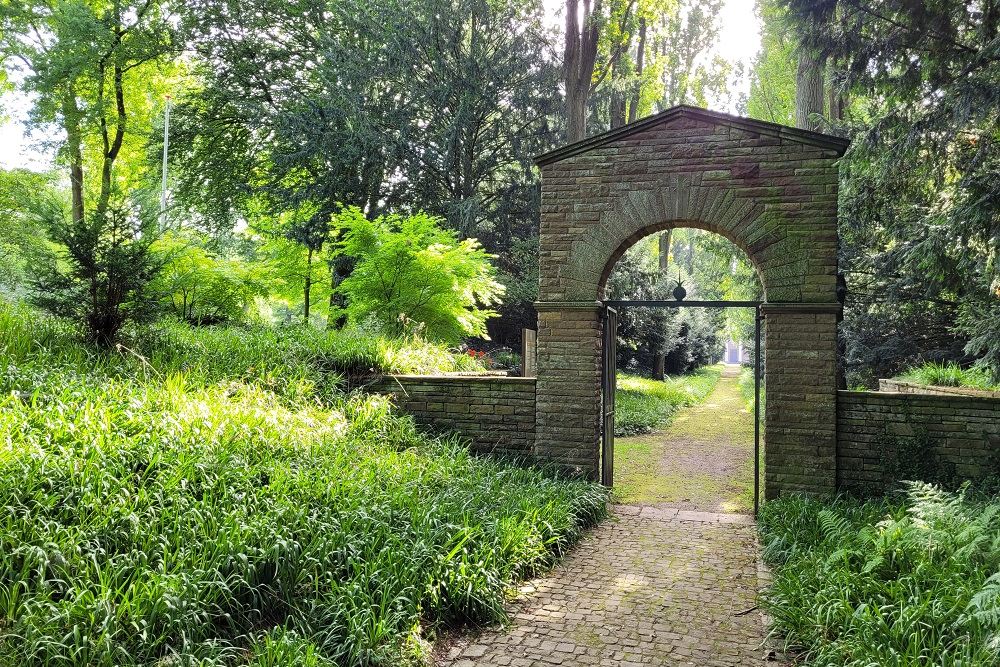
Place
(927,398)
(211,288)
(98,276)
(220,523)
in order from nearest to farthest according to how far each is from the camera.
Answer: (220,523) < (927,398) < (98,276) < (211,288)

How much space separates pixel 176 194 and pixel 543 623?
784 inches

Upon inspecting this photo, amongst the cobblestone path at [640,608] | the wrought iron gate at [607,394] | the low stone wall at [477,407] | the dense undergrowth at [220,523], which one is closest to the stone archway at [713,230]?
the wrought iron gate at [607,394]

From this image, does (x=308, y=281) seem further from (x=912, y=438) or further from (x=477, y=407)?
(x=912, y=438)

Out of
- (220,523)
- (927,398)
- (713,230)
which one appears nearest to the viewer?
(220,523)

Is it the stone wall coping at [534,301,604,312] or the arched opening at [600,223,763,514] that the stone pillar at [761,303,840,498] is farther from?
the stone wall coping at [534,301,604,312]

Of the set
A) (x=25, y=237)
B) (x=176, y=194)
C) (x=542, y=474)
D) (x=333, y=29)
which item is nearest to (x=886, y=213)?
(x=542, y=474)

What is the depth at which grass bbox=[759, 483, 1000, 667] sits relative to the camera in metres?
3.50

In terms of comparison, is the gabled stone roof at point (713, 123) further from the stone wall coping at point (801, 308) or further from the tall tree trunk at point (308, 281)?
the tall tree trunk at point (308, 281)

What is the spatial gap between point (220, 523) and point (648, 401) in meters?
14.3

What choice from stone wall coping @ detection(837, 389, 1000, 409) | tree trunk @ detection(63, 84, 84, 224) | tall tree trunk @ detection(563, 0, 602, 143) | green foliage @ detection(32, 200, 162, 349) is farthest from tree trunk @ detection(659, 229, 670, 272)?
green foliage @ detection(32, 200, 162, 349)

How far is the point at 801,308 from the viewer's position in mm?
7297

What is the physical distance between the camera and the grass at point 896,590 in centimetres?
→ 350

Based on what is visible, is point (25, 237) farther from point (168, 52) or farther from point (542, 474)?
point (542, 474)

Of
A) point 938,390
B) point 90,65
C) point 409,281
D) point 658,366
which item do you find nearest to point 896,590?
point 938,390
